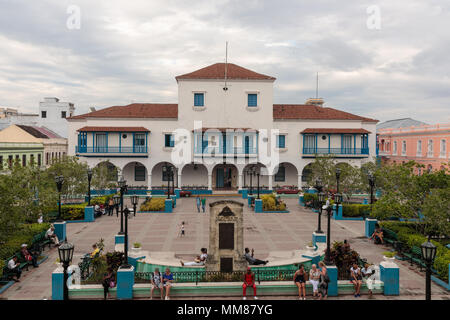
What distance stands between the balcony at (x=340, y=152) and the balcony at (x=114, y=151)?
17.9 meters

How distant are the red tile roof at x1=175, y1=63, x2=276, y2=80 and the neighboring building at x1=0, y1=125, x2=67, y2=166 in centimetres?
1790

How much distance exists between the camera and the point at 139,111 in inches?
1670

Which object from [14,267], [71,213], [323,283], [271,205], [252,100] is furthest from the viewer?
[252,100]

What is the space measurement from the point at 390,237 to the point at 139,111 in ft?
101

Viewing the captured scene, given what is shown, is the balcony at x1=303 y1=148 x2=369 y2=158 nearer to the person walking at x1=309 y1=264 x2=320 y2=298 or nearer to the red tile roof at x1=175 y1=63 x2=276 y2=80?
the red tile roof at x1=175 y1=63 x2=276 y2=80

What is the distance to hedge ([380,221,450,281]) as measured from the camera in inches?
544

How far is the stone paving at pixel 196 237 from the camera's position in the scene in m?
13.5

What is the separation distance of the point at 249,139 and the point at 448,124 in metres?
21.4

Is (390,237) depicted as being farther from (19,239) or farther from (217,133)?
(217,133)

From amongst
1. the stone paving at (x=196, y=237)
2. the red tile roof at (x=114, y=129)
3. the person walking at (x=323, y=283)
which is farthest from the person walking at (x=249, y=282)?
the red tile roof at (x=114, y=129)

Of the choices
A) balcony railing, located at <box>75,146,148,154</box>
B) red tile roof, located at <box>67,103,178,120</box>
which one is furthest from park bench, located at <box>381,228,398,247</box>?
balcony railing, located at <box>75,146,148,154</box>

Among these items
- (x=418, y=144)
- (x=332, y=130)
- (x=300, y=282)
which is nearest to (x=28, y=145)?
(x=332, y=130)

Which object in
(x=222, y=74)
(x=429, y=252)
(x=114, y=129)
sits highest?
(x=222, y=74)
